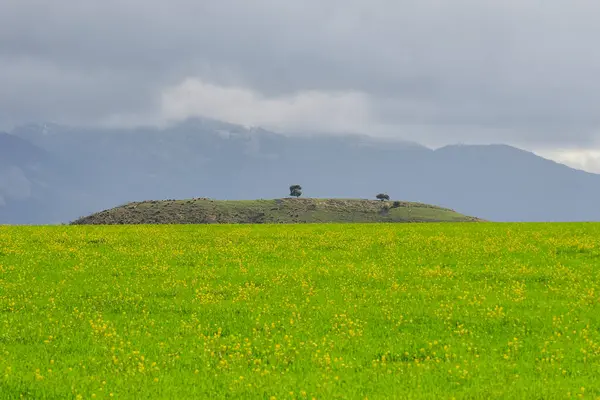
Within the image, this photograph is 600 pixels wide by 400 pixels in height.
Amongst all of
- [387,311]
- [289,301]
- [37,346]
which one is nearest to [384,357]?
[387,311]

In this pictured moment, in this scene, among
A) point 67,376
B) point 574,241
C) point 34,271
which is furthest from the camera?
point 574,241

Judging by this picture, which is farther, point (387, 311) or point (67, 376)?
point (387, 311)

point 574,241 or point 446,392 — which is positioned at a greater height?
point 574,241

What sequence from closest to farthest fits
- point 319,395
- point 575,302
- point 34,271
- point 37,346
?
point 319,395
point 37,346
point 575,302
point 34,271

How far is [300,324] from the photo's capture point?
20078 mm

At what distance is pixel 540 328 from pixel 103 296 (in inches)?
683

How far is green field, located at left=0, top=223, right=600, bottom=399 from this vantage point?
14.4m

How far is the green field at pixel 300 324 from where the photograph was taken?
14.4 meters

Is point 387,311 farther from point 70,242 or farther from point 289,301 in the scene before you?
point 70,242

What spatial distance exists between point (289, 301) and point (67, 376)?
1061cm

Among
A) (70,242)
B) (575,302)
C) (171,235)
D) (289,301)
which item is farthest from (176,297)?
(171,235)

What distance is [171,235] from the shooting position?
5212cm

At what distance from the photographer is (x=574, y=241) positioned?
43.3 meters

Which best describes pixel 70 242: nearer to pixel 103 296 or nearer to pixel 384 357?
pixel 103 296
